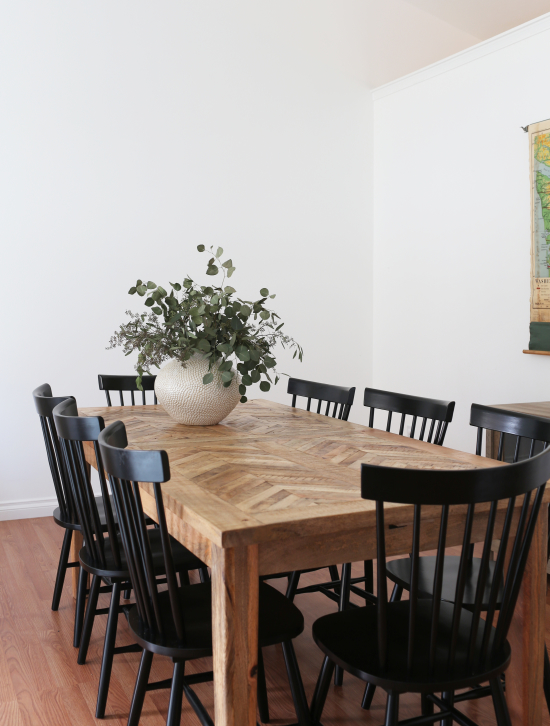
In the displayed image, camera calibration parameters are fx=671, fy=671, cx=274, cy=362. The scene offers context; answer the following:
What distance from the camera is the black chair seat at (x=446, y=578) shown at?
179 cm

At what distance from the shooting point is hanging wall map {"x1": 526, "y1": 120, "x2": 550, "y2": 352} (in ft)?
11.9

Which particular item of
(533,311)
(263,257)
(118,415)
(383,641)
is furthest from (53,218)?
(383,641)

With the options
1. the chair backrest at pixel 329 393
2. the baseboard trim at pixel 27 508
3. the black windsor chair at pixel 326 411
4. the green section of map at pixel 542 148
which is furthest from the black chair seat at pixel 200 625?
the green section of map at pixel 542 148

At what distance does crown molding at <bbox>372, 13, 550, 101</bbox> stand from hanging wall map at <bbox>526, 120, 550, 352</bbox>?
52 centimetres

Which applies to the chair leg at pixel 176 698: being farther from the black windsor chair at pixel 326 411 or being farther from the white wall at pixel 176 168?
the white wall at pixel 176 168

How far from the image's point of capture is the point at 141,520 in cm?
145

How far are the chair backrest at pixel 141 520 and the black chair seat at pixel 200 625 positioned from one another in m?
0.02

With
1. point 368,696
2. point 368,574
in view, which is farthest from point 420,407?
point 368,696

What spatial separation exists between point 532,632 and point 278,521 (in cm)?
76

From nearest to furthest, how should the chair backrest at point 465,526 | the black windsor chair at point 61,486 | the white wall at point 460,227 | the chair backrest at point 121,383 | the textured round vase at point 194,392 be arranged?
the chair backrest at point 465,526 → the black windsor chair at point 61,486 → the textured round vase at point 194,392 → the chair backrest at point 121,383 → the white wall at point 460,227

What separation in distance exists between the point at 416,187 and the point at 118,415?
287 cm

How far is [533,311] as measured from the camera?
12.3 ft

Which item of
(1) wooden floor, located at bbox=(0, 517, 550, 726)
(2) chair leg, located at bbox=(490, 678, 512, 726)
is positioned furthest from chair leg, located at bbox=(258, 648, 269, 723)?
(2) chair leg, located at bbox=(490, 678, 512, 726)

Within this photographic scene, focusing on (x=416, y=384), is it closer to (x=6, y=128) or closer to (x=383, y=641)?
(x=6, y=128)
